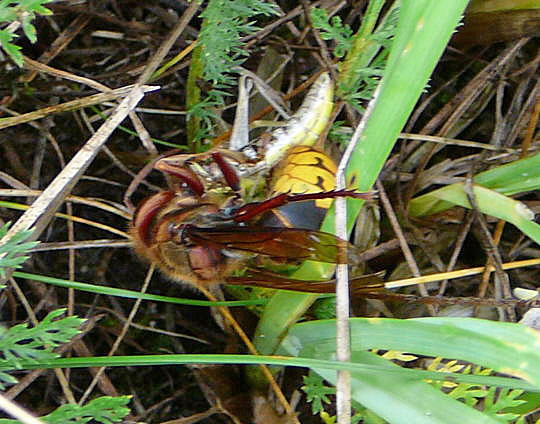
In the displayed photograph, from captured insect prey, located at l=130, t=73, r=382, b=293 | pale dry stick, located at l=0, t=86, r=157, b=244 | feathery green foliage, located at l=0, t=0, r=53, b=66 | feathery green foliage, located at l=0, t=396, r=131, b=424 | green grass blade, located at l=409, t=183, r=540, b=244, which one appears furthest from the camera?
green grass blade, located at l=409, t=183, r=540, b=244

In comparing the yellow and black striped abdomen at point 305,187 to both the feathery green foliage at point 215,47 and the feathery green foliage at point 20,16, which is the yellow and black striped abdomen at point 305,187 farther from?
the feathery green foliage at point 20,16

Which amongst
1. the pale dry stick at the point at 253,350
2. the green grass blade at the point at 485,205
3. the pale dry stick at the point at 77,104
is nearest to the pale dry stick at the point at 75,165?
the pale dry stick at the point at 77,104

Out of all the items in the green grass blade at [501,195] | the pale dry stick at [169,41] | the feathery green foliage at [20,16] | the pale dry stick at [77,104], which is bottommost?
the green grass blade at [501,195]

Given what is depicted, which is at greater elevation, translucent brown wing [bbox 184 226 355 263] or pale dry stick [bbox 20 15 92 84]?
pale dry stick [bbox 20 15 92 84]

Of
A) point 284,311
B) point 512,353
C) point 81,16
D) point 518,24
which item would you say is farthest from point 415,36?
point 81,16

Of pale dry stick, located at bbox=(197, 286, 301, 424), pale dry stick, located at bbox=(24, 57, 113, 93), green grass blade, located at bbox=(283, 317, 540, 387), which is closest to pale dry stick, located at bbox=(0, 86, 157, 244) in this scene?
pale dry stick, located at bbox=(24, 57, 113, 93)

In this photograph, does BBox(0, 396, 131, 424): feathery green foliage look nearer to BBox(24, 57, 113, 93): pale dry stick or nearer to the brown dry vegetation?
the brown dry vegetation

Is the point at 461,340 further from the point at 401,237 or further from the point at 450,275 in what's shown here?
the point at 401,237

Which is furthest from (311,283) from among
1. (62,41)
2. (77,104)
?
(62,41)

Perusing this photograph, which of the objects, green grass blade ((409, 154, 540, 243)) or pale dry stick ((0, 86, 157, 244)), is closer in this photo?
pale dry stick ((0, 86, 157, 244))
